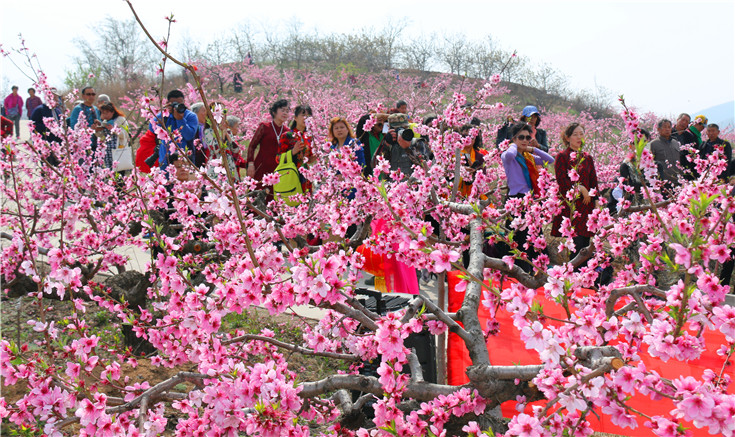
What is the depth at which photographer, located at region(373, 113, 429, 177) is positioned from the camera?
19.7 feet

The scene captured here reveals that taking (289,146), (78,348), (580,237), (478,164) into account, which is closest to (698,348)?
(78,348)

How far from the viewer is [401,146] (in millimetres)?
6129

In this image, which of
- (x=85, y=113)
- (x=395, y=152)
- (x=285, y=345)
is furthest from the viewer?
(x=85, y=113)

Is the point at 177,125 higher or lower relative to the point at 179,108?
lower

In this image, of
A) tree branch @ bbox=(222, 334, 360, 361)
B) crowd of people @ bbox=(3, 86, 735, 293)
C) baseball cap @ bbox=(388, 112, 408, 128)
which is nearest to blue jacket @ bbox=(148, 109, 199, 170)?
crowd of people @ bbox=(3, 86, 735, 293)

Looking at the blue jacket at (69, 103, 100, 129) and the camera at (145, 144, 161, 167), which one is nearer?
the camera at (145, 144, 161, 167)

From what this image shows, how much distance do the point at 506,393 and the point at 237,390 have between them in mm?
1049

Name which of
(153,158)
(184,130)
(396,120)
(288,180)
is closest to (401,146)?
(396,120)

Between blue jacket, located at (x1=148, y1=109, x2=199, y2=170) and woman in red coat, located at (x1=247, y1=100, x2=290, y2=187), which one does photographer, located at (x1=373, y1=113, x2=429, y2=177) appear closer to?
woman in red coat, located at (x1=247, y1=100, x2=290, y2=187)

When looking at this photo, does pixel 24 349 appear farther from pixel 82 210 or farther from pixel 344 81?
pixel 344 81

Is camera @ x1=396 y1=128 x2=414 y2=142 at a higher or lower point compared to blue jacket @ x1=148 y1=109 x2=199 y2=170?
lower

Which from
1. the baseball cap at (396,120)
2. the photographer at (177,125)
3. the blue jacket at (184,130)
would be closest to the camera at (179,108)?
the photographer at (177,125)

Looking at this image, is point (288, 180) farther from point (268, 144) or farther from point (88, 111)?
point (88, 111)

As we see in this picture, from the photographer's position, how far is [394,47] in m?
44.3
